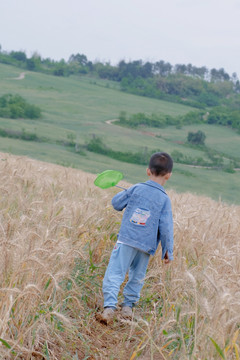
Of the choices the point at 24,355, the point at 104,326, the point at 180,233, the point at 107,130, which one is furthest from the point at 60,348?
the point at 107,130

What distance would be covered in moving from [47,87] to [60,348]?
8267 cm

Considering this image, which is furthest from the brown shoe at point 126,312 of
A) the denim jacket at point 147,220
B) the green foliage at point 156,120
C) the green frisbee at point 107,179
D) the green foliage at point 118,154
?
the green foliage at point 156,120

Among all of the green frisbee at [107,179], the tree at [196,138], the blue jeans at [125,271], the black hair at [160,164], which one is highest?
the black hair at [160,164]

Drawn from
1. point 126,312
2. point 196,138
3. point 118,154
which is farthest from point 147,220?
point 196,138

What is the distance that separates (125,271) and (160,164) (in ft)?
2.90

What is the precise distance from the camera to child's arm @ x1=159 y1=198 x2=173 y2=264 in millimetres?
3730

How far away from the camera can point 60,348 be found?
2.82 m

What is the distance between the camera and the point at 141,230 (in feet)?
12.4

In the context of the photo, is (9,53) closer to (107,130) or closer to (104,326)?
(107,130)

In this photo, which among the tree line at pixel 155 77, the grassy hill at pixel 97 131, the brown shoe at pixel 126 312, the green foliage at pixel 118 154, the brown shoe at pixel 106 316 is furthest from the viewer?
the tree line at pixel 155 77

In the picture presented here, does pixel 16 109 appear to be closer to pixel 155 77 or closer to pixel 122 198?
pixel 155 77

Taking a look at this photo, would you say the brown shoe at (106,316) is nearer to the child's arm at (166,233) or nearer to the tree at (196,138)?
the child's arm at (166,233)

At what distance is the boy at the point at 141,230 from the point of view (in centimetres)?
374

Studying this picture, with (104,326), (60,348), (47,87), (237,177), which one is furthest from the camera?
(47,87)
